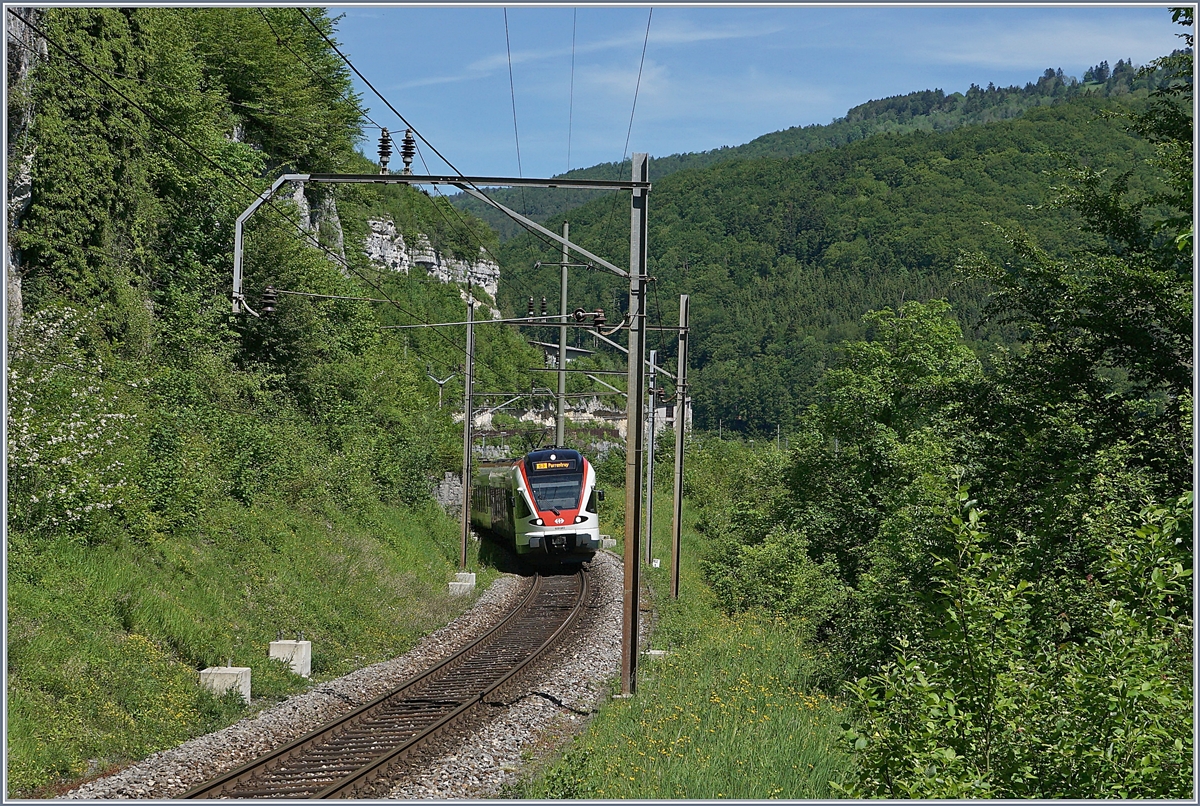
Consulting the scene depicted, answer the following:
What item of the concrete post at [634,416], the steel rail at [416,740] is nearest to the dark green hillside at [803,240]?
the steel rail at [416,740]

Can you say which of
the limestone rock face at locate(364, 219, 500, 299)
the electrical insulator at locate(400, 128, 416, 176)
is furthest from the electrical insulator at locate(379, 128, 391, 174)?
the limestone rock face at locate(364, 219, 500, 299)

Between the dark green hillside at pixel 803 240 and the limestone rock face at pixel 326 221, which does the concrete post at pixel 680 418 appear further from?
the dark green hillside at pixel 803 240

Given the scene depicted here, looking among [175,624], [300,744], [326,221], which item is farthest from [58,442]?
[326,221]

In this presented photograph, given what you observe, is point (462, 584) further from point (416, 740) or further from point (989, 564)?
point (989, 564)

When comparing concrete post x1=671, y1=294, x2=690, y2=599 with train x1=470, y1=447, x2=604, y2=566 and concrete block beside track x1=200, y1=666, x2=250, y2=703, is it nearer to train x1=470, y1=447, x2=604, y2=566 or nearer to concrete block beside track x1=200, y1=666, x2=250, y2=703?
train x1=470, y1=447, x2=604, y2=566

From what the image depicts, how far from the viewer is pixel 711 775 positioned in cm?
964

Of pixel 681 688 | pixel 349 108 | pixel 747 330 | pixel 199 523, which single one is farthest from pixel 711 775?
pixel 747 330

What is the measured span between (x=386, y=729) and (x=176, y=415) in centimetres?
994

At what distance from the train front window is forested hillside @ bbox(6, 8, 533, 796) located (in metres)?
3.61

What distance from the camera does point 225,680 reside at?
45.3 feet

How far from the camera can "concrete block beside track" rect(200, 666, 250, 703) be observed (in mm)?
13766

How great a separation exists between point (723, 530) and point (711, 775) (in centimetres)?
3470

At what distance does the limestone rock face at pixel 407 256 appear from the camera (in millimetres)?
113125

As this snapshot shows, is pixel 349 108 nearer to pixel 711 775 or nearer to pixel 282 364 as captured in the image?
pixel 282 364
